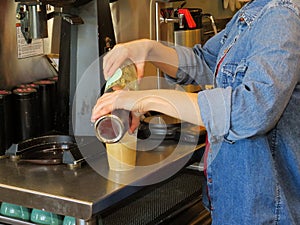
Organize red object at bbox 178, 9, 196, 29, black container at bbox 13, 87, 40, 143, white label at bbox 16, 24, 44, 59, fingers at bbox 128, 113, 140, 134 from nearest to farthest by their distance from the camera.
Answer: fingers at bbox 128, 113, 140, 134
black container at bbox 13, 87, 40, 143
white label at bbox 16, 24, 44, 59
red object at bbox 178, 9, 196, 29

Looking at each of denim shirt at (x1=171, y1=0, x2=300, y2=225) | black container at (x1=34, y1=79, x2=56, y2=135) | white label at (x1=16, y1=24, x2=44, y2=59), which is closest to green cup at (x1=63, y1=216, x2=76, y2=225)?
denim shirt at (x1=171, y1=0, x2=300, y2=225)

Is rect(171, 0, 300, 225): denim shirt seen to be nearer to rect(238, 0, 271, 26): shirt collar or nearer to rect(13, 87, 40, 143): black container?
rect(238, 0, 271, 26): shirt collar

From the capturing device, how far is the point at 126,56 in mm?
1182

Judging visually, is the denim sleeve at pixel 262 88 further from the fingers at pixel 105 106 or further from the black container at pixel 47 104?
the black container at pixel 47 104

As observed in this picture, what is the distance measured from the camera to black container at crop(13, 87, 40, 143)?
1.37 metres

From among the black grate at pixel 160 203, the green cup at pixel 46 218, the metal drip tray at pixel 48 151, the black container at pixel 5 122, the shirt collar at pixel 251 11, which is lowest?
the black grate at pixel 160 203

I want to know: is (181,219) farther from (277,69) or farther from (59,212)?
(277,69)

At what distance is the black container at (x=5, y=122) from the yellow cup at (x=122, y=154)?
322 mm

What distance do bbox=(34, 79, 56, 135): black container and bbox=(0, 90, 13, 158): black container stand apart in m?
0.12

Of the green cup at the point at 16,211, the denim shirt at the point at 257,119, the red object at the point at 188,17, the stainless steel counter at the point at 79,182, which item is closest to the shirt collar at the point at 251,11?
the denim shirt at the point at 257,119

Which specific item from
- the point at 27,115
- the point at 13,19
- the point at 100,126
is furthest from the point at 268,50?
the point at 13,19

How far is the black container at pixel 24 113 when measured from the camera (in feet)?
4.48

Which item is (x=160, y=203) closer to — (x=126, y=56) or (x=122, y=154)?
(x=122, y=154)

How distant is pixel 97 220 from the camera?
102 cm
